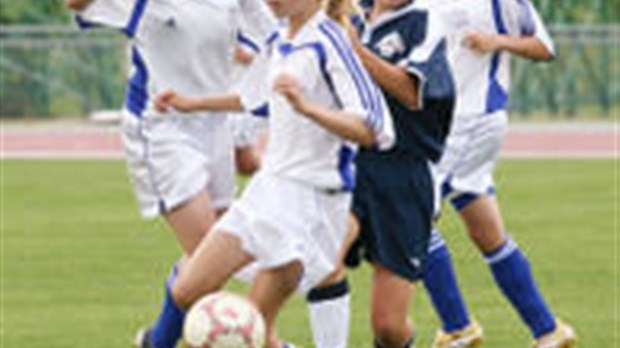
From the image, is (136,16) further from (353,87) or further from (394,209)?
(353,87)

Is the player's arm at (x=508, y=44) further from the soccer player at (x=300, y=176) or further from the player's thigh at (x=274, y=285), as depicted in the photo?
the player's thigh at (x=274, y=285)

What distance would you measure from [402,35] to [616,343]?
2.93m

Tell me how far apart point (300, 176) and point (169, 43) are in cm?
189

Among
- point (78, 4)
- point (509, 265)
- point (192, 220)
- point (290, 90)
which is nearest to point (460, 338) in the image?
point (509, 265)

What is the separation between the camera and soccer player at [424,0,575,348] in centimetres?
1232

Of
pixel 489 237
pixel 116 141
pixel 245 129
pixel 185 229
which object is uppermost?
pixel 185 229

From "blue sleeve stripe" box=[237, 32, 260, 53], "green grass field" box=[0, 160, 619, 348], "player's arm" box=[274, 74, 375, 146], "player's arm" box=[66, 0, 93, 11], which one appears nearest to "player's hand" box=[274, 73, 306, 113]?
"player's arm" box=[274, 74, 375, 146]

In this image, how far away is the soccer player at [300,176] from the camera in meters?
9.66

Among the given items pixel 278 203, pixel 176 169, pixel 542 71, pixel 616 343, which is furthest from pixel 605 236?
pixel 542 71

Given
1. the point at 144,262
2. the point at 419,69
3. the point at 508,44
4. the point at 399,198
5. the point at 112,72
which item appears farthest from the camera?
the point at 112,72

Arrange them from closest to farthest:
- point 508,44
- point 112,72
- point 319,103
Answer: point 319,103, point 508,44, point 112,72

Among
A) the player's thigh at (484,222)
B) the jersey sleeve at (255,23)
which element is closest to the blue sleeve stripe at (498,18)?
the player's thigh at (484,222)

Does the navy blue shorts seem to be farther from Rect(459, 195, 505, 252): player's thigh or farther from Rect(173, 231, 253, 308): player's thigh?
Rect(459, 195, 505, 252): player's thigh

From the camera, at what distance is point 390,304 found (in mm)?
10859
